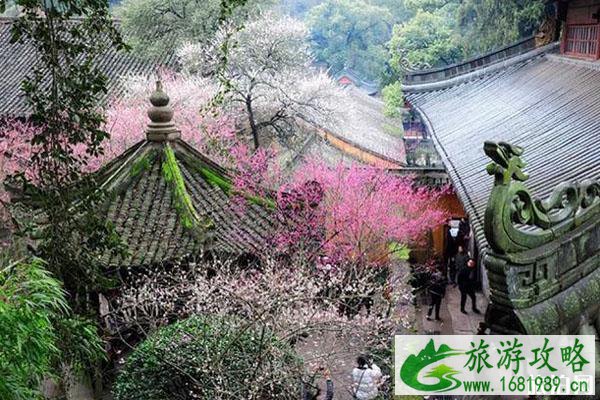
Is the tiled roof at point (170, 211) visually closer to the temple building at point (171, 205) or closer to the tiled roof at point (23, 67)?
the temple building at point (171, 205)

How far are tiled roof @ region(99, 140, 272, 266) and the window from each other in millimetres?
7198

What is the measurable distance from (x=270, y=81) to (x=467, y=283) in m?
8.70

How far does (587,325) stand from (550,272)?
0.46 metres

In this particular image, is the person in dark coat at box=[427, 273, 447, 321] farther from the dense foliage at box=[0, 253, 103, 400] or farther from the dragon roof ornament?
the dragon roof ornament

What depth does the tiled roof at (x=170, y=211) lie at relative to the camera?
7.96 metres

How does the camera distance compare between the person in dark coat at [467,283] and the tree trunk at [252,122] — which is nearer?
the person in dark coat at [467,283]

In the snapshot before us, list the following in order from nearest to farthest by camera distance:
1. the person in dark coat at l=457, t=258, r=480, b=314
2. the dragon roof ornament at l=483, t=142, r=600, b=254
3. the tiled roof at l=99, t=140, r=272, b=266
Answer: the dragon roof ornament at l=483, t=142, r=600, b=254 → the tiled roof at l=99, t=140, r=272, b=266 → the person in dark coat at l=457, t=258, r=480, b=314

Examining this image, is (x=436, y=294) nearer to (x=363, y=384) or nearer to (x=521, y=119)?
(x=521, y=119)

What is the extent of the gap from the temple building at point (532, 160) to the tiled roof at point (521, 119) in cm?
3

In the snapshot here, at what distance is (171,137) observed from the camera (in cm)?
887

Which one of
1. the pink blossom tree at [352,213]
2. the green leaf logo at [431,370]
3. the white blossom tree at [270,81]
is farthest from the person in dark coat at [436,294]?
the green leaf logo at [431,370]

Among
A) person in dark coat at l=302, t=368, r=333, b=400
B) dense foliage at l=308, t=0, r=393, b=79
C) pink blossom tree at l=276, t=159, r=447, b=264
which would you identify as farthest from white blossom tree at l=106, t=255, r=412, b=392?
dense foliage at l=308, t=0, r=393, b=79

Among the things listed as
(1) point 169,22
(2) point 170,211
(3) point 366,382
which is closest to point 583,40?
(3) point 366,382

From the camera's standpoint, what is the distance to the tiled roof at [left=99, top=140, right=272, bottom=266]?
26.1 feet
